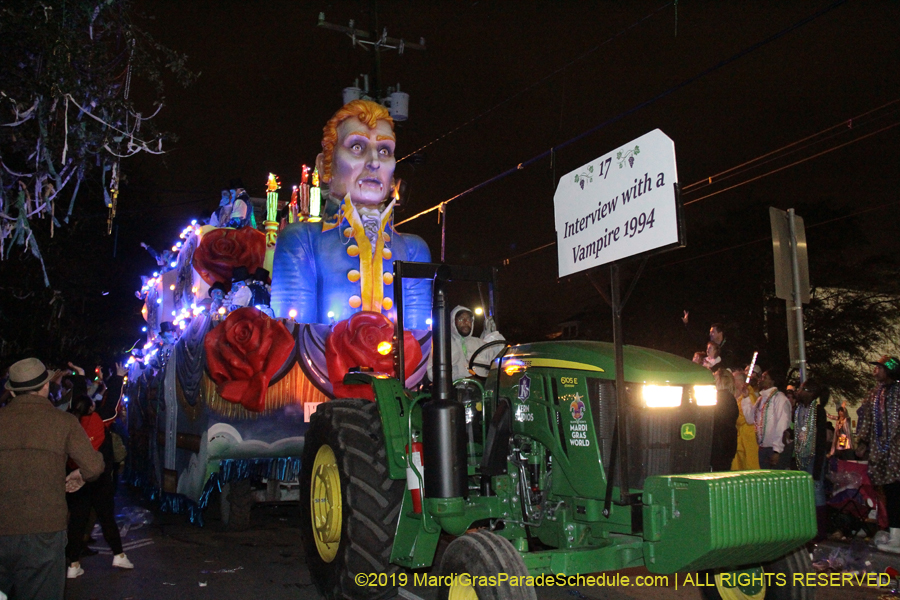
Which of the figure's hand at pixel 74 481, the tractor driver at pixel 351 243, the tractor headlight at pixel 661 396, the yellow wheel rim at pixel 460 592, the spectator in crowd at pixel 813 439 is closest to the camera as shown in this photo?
the yellow wheel rim at pixel 460 592

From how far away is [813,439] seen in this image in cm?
774

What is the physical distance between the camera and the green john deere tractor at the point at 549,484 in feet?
12.3

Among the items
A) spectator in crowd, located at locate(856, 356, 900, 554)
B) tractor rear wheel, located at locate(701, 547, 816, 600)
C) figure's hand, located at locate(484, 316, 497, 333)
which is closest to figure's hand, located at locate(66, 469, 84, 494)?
figure's hand, located at locate(484, 316, 497, 333)

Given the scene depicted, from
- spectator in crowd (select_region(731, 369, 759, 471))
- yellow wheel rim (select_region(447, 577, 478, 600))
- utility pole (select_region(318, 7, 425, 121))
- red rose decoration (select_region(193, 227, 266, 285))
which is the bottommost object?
yellow wheel rim (select_region(447, 577, 478, 600))

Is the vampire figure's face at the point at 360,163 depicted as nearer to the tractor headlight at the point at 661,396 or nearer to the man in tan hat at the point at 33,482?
the man in tan hat at the point at 33,482

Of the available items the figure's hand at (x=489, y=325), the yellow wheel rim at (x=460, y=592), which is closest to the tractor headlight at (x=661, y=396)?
the yellow wheel rim at (x=460, y=592)

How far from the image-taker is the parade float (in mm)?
8469

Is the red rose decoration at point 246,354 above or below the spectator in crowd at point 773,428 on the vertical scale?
above

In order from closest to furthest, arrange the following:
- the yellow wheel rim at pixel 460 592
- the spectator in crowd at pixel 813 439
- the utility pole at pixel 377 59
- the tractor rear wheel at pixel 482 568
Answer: the tractor rear wheel at pixel 482 568, the yellow wheel rim at pixel 460 592, the spectator in crowd at pixel 813 439, the utility pole at pixel 377 59

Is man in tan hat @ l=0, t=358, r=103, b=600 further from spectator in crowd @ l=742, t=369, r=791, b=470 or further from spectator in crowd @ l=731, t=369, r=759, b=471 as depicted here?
spectator in crowd @ l=742, t=369, r=791, b=470

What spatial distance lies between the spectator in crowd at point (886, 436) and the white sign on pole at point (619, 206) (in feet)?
13.7

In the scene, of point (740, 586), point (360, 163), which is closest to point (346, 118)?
point (360, 163)

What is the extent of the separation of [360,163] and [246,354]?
393cm

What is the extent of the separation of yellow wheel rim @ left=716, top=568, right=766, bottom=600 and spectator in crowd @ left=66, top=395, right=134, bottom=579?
17.4ft
